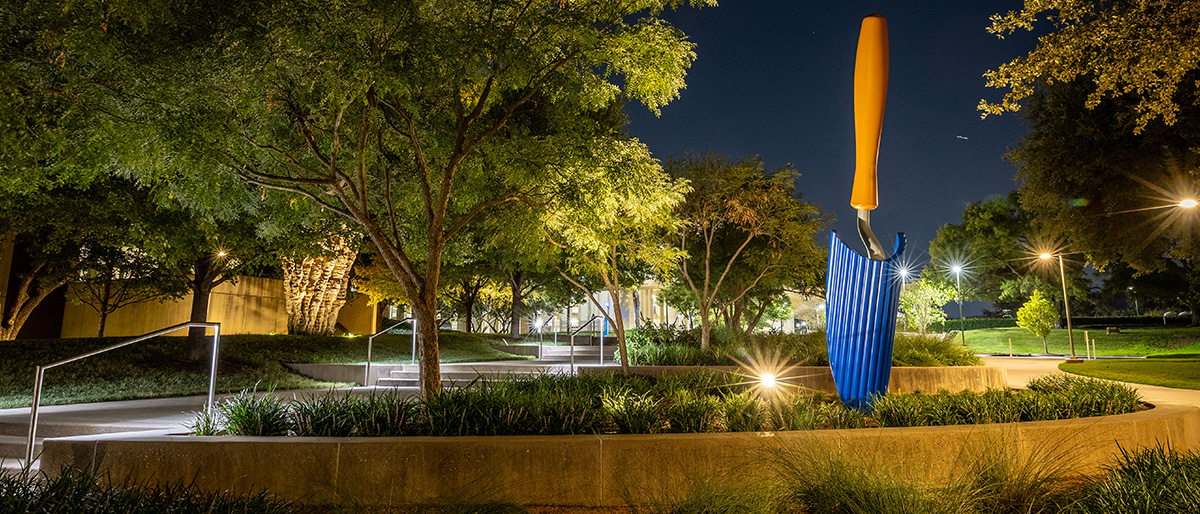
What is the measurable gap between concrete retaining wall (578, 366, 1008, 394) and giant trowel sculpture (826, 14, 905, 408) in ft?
11.7

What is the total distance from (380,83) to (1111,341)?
4596cm

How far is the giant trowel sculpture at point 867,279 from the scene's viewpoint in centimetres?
702

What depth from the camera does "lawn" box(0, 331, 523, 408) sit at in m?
11.0

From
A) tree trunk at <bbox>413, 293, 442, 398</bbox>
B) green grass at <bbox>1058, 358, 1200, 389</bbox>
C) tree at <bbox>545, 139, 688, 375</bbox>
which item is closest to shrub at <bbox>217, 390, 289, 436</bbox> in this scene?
tree trunk at <bbox>413, 293, 442, 398</bbox>

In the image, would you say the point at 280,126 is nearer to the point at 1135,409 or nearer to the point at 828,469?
the point at 828,469

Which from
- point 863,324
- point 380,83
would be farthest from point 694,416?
point 380,83

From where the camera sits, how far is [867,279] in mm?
7164

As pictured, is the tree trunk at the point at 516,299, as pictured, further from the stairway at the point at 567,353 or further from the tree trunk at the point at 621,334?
the tree trunk at the point at 621,334

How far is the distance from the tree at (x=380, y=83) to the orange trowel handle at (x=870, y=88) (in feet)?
7.19

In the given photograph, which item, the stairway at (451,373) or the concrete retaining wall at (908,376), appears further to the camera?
the stairway at (451,373)

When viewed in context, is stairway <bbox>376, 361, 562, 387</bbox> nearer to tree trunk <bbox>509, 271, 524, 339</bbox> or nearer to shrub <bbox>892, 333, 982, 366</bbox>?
shrub <bbox>892, 333, 982, 366</bbox>

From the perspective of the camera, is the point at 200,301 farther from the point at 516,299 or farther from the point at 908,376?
the point at 908,376

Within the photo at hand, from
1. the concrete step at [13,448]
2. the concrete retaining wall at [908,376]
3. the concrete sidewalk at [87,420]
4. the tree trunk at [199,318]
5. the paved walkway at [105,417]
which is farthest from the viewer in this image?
the tree trunk at [199,318]

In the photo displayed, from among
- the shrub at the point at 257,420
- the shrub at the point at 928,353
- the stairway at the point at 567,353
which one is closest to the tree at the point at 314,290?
the stairway at the point at 567,353
